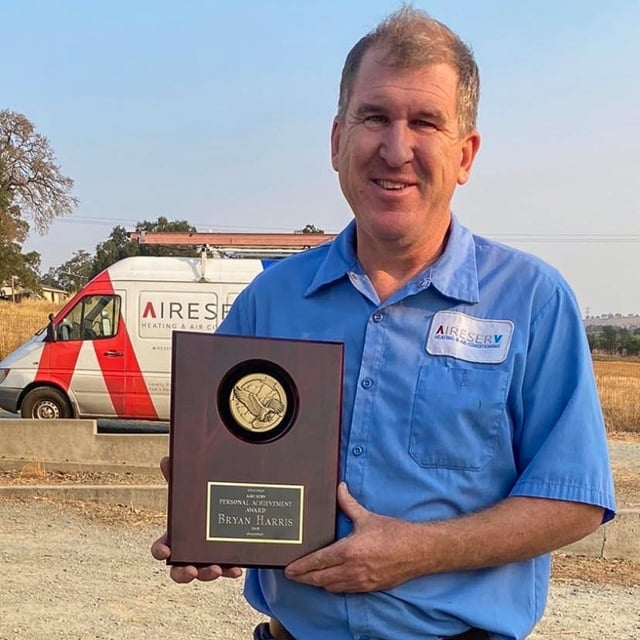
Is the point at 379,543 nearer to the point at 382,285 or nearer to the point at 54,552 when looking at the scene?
the point at 382,285

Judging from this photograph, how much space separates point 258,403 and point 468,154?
0.72m

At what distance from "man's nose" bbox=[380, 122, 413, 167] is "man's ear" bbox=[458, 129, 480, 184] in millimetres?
151

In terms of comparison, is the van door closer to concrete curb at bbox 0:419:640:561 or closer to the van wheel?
the van wheel

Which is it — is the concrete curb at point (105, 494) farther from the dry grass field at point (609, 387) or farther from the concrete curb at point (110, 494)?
the dry grass field at point (609, 387)

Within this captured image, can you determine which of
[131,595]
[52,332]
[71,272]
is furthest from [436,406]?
[71,272]

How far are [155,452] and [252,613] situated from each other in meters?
4.56

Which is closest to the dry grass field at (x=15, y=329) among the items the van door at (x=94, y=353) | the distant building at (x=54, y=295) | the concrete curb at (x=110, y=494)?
the van door at (x=94, y=353)

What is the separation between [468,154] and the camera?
6.13 ft

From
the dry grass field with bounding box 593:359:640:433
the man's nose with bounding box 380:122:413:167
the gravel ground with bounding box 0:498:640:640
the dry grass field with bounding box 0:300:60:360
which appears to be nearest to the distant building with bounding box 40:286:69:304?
the dry grass field with bounding box 0:300:60:360

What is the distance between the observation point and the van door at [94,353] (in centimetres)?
1181

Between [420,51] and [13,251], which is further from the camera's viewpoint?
Result: [13,251]

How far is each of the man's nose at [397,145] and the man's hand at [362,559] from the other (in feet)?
2.30

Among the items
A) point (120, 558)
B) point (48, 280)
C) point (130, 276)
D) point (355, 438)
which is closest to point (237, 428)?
point (355, 438)

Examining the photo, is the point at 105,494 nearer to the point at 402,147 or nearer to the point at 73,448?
the point at 73,448
